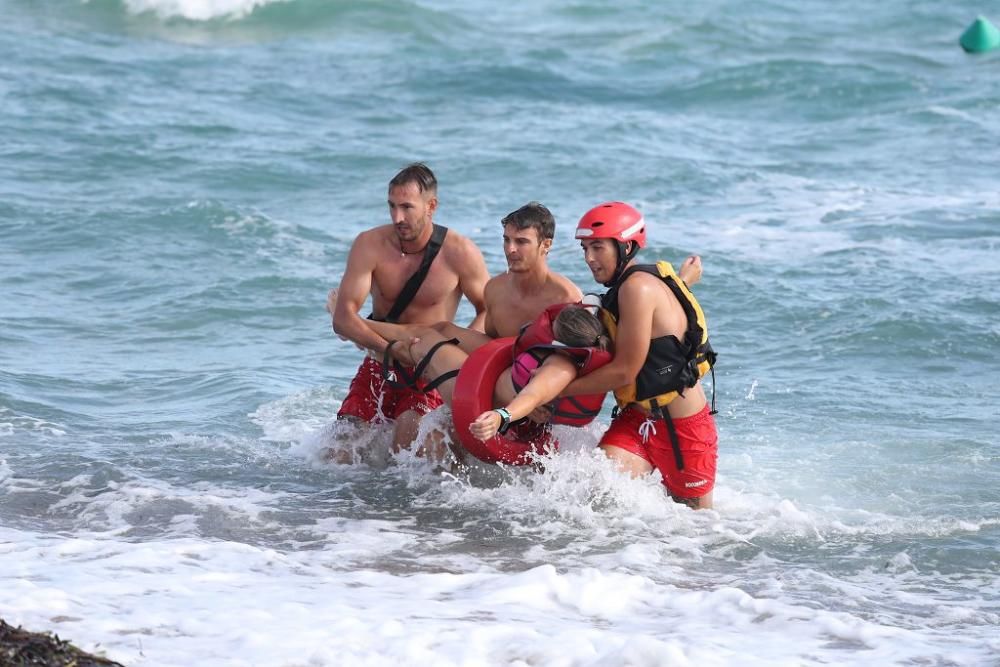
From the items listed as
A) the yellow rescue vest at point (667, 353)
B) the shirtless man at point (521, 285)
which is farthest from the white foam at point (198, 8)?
the yellow rescue vest at point (667, 353)

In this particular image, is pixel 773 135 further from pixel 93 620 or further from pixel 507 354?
pixel 93 620

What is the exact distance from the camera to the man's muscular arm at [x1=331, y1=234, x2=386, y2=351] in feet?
25.8

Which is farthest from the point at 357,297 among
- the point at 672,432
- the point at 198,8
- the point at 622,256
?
the point at 198,8

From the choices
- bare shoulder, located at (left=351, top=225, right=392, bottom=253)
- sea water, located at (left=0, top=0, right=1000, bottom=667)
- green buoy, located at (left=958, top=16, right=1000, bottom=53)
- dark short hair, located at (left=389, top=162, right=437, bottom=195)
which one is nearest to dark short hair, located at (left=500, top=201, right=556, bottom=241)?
dark short hair, located at (left=389, top=162, right=437, bottom=195)

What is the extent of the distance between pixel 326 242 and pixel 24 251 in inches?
119

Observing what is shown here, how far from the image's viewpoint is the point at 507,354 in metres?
7.31

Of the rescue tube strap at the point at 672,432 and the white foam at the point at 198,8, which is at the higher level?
the white foam at the point at 198,8

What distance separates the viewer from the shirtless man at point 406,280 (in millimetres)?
7887

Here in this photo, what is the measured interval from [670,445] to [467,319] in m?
5.11

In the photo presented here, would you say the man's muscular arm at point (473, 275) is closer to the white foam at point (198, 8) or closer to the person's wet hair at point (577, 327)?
the person's wet hair at point (577, 327)

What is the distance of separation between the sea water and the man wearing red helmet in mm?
253

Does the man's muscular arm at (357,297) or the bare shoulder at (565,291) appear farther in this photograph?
the man's muscular arm at (357,297)

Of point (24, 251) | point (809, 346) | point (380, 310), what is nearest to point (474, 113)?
point (24, 251)

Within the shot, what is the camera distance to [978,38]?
26109mm
